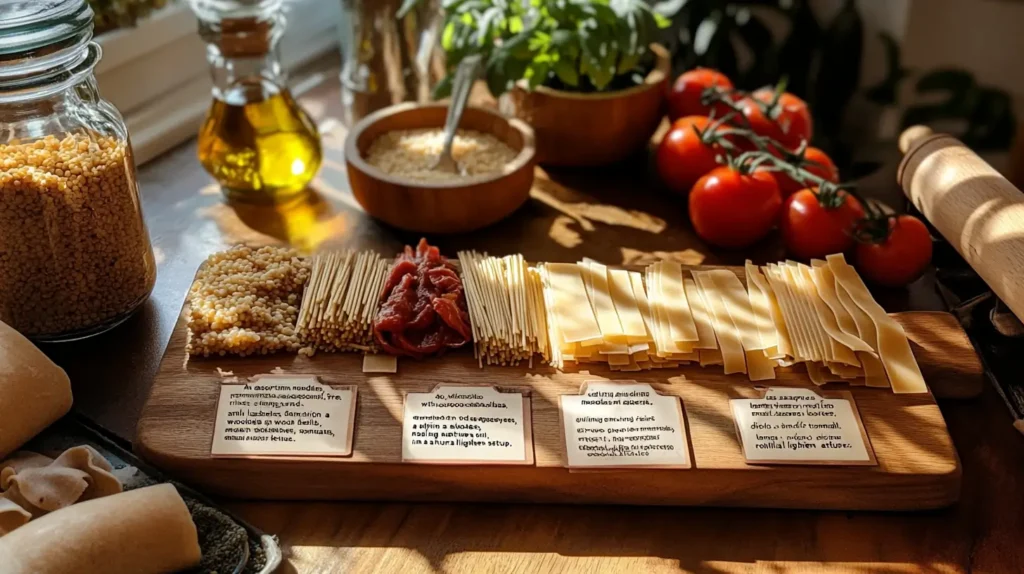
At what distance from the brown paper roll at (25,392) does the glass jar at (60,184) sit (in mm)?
98

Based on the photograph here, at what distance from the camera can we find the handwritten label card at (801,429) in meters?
0.87

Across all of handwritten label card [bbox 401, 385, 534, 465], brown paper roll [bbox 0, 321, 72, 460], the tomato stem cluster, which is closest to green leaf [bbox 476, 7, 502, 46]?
the tomato stem cluster

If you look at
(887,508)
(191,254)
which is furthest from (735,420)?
(191,254)

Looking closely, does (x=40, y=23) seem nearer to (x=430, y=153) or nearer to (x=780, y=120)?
(x=430, y=153)

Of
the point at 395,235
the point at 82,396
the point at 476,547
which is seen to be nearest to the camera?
the point at 476,547

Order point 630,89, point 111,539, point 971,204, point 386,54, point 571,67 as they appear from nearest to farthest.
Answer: point 111,539 < point 971,204 < point 571,67 < point 630,89 < point 386,54

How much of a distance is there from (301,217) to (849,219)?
30.7 inches

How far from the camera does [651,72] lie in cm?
146

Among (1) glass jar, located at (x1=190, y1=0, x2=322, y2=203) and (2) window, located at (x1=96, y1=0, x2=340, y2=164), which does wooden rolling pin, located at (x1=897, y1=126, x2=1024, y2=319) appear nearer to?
(1) glass jar, located at (x1=190, y1=0, x2=322, y2=203)

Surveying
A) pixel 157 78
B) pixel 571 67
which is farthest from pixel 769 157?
pixel 157 78

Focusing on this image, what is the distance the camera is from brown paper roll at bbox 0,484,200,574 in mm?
688

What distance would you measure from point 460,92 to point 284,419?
614 mm

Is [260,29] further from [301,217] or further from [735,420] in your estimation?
[735,420]

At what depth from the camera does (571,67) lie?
4.18 feet
